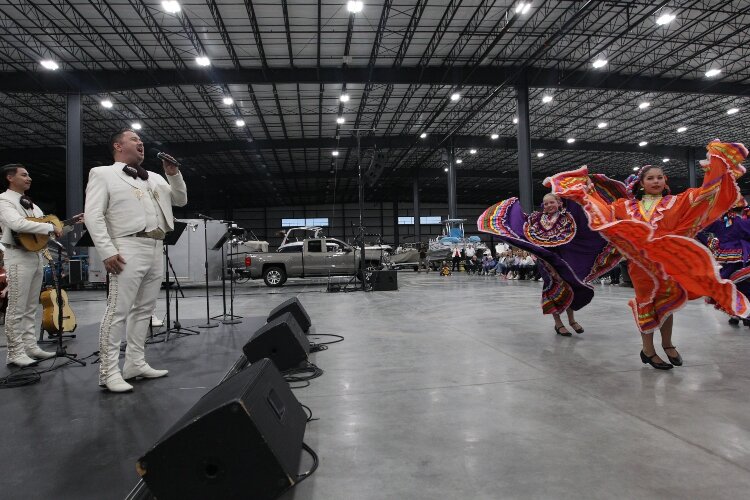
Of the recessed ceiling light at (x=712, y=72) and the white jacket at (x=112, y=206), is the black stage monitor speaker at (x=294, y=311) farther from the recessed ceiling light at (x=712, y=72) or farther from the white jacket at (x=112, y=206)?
the recessed ceiling light at (x=712, y=72)

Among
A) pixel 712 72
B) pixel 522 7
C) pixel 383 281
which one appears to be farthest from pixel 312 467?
pixel 712 72

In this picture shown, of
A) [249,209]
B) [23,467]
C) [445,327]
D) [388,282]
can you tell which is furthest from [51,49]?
[249,209]

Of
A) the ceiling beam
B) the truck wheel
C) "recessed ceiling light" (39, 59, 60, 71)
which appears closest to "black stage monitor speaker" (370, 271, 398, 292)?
the truck wheel

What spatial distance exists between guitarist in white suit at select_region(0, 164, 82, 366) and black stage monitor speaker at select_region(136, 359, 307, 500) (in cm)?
298

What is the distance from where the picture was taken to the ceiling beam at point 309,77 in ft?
49.8

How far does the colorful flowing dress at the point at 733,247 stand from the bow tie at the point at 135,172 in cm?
548

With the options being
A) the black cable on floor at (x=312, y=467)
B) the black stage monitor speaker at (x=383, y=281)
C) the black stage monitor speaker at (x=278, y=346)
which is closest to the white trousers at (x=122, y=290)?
the black stage monitor speaker at (x=278, y=346)

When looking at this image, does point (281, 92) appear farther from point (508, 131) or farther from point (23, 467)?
point (23, 467)

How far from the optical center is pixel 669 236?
9.84 ft

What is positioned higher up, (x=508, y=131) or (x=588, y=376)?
(x=508, y=131)

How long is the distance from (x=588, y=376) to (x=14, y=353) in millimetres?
4454

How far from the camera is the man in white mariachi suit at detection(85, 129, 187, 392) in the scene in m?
2.78

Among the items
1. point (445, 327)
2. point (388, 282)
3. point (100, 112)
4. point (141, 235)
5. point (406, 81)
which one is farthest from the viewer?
point (100, 112)

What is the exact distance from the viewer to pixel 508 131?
964 inches
